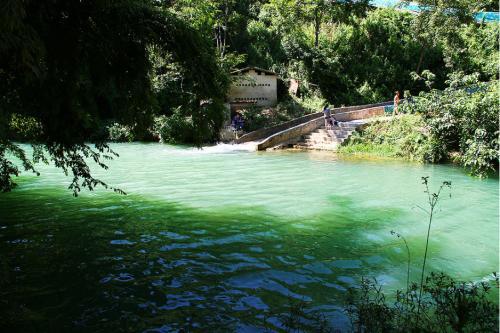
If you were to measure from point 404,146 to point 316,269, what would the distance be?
16254 millimetres

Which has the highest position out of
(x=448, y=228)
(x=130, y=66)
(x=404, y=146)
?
(x=130, y=66)

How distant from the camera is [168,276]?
6426mm

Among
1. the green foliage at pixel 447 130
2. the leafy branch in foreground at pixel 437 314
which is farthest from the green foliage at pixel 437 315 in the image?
the green foliage at pixel 447 130

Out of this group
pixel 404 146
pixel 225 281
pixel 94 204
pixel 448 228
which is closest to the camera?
pixel 225 281

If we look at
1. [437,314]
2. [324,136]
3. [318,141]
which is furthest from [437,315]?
[324,136]

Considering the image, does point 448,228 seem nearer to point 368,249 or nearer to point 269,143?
point 368,249

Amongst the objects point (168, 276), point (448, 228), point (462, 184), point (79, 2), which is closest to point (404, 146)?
point (462, 184)

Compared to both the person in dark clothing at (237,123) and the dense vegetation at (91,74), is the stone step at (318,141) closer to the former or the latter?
the person in dark clothing at (237,123)

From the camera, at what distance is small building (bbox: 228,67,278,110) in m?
33.3

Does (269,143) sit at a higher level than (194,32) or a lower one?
lower

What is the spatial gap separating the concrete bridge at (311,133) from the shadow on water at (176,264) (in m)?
14.4

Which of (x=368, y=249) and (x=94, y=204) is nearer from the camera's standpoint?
(x=368, y=249)

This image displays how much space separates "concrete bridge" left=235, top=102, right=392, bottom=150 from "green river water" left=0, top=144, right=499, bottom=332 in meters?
10.0

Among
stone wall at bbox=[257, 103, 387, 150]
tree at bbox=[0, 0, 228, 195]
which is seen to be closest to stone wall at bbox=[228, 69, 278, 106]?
stone wall at bbox=[257, 103, 387, 150]
